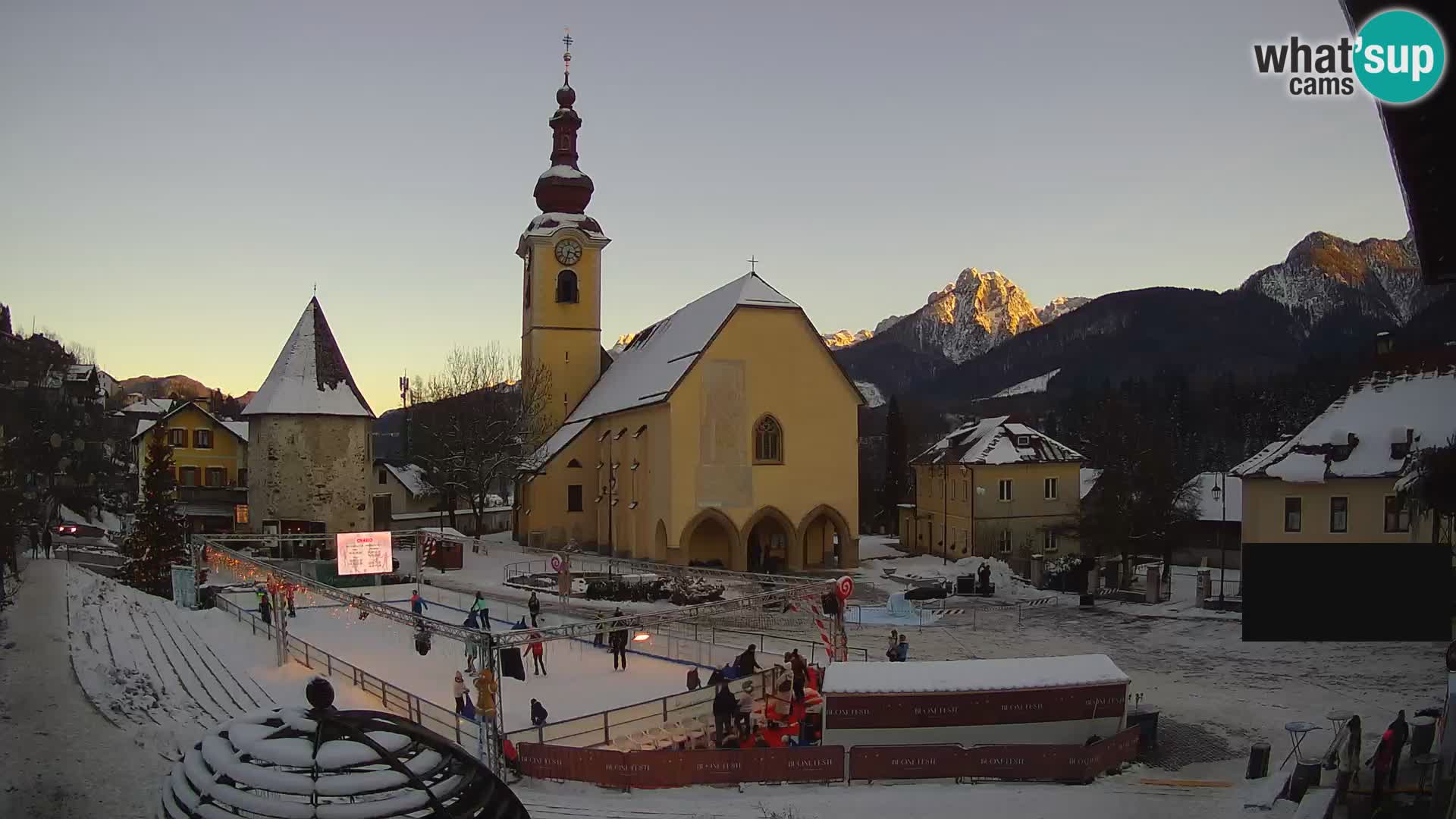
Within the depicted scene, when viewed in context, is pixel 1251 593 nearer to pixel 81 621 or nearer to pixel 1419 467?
pixel 1419 467

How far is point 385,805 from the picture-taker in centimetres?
379

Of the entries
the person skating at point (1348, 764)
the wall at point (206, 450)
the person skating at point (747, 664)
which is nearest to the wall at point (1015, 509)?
the person skating at point (747, 664)

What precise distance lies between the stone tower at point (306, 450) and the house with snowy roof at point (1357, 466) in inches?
1254

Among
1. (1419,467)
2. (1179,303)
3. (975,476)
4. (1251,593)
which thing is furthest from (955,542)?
(1179,303)

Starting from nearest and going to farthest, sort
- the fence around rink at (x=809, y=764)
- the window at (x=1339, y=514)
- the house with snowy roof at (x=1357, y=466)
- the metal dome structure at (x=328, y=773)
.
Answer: the metal dome structure at (x=328, y=773), the fence around rink at (x=809, y=764), the house with snowy roof at (x=1357, y=466), the window at (x=1339, y=514)

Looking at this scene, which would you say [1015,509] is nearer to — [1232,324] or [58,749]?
[58,749]

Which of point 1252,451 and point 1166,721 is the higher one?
point 1252,451

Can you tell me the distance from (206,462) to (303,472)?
877 inches

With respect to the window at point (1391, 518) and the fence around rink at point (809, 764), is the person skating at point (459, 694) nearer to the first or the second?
the fence around rink at point (809, 764)

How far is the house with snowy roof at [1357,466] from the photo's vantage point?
91.2ft

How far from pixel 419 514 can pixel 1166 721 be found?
193 feet

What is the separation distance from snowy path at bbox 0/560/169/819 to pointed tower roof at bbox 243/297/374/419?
2285 cm

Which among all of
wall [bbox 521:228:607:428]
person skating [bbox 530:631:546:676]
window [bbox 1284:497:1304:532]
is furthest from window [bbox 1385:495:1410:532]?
wall [bbox 521:228:607:428]

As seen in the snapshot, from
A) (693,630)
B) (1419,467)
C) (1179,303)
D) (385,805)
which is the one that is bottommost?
(693,630)
